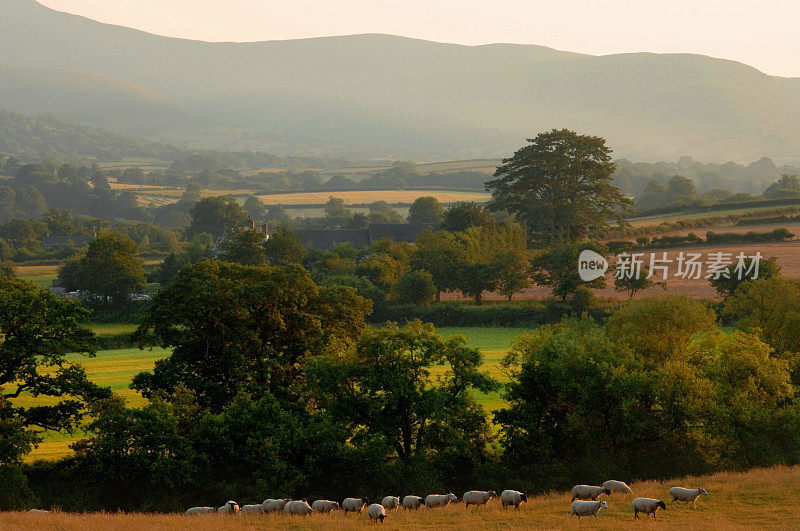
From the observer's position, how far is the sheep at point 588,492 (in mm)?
34219

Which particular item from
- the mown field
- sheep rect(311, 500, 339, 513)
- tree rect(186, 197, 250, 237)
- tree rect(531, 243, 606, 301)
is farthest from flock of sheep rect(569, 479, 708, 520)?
tree rect(186, 197, 250, 237)

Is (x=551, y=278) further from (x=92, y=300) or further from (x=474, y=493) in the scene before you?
(x=474, y=493)

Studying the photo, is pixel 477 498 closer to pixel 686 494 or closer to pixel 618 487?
pixel 618 487

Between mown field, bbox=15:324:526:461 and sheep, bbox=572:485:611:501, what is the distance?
1487 centimetres

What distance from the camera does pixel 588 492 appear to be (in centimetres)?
3428

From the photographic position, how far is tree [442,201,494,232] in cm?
12031

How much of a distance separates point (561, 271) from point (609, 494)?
56224 millimetres

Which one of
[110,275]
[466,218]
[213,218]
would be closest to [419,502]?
[110,275]

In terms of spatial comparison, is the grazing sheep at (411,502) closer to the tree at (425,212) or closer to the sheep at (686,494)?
the sheep at (686,494)

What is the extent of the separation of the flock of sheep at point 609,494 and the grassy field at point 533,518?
0.94 ft

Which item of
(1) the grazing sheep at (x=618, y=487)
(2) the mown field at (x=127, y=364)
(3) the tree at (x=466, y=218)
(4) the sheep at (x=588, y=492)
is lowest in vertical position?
(2) the mown field at (x=127, y=364)

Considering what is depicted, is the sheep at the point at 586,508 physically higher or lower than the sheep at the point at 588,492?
higher

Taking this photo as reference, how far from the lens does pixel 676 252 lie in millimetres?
107688

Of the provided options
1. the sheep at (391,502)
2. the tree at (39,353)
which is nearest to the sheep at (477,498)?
the sheep at (391,502)
